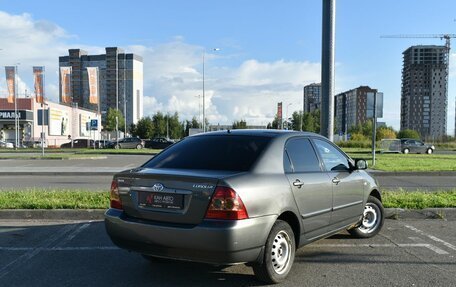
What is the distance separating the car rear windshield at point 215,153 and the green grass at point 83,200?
144 inches

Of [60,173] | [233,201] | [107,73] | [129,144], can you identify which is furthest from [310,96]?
[233,201]

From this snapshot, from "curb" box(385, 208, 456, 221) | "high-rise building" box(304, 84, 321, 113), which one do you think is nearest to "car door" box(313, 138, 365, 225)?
"curb" box(385, 208, 456, 221)

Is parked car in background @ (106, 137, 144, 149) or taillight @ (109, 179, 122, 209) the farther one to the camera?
parked car in background @ (106, 137, 144, 149)

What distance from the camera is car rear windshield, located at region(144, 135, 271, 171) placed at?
479 cm

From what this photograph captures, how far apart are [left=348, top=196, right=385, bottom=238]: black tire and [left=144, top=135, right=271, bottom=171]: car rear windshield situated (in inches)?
99.3

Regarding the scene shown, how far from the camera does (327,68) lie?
10969 millimetres

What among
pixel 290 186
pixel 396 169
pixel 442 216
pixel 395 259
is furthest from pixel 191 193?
pixel 396 169

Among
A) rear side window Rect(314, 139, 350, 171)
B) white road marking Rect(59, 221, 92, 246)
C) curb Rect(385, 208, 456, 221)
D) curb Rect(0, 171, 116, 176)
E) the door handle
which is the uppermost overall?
rear side window Rect(314, 139, 350, 171)

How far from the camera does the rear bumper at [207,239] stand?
412cm

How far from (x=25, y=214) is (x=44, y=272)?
11.5ft

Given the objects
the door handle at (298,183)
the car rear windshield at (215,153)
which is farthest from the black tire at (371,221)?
the car rear windshield at (215,153)

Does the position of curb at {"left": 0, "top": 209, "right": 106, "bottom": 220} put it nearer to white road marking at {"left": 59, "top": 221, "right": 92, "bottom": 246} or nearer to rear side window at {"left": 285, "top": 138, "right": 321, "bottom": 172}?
white road marking at {"left": 59, "top": 221, "right": 92, "bottom": 246}

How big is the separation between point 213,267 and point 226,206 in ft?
4.41

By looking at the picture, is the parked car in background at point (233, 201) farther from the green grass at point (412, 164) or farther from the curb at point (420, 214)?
the green grass at point (412, 164)
